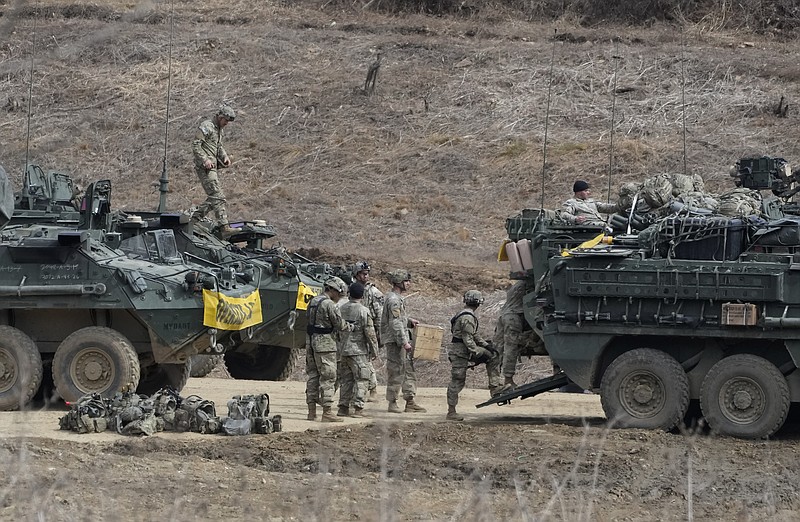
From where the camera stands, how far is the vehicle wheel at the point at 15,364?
601 inches

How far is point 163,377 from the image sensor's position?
56.1ft

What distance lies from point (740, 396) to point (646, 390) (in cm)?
79

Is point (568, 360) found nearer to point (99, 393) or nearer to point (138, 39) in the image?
point (99, 393)

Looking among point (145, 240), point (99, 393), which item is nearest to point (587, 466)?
point (99, 393)

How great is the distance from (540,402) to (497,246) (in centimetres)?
1025

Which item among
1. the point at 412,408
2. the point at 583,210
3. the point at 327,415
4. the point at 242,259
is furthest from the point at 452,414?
the point at 242,259

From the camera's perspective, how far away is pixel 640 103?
3156 cm

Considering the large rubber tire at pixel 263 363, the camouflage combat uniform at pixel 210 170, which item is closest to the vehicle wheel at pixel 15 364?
the large rubber tire at pixel 263 363

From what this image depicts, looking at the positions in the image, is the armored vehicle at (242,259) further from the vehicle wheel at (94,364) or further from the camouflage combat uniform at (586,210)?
the camouflage combat uniform at (586,210)

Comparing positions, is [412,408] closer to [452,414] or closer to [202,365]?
[452,414]

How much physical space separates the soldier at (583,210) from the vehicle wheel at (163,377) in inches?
174

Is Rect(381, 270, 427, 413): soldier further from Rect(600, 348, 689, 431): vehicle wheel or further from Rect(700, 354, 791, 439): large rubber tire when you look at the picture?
Rect(700, 354, 791, 439): large rubber tire

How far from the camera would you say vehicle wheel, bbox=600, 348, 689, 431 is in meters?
13.2

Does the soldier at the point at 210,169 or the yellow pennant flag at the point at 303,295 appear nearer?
the yellow pennant flag at the point at 303,295
